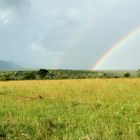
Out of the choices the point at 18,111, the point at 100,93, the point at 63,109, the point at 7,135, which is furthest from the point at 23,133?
the point at 100,93

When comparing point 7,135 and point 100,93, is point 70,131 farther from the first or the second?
point 100,93

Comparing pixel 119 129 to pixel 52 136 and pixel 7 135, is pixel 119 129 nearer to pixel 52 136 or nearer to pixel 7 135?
pixel 52 136

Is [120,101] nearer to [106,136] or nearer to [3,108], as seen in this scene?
[3,108]

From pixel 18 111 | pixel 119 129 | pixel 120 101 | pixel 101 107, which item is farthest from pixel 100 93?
pixel 119 129

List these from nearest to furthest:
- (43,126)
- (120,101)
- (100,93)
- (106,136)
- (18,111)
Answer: (106,136) → (43,126) → (18,111) → (120,101) → (100,93)

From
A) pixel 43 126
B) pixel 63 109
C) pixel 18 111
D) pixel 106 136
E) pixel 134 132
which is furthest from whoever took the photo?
pixel 63 109

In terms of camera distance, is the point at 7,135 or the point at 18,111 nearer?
the point at 7,135

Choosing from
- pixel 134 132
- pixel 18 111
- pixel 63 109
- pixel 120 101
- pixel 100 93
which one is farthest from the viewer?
pixel 100 93

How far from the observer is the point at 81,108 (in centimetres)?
1686

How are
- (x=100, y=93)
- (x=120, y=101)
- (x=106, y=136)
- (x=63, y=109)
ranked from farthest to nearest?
(x=100, y=93), (x=120, y=101), (x=63, y=109), (x=106, y=136)

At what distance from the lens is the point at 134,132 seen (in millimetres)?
10836

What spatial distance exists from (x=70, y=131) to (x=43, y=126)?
0.80 meters

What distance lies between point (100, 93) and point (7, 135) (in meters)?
14.4

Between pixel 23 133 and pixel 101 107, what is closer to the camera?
pixel 23 133
